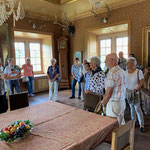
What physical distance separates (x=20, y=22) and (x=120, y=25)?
150 inches

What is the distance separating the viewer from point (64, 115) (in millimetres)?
1821

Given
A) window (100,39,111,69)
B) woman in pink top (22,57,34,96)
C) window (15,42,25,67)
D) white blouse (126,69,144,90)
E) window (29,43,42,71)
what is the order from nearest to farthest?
1. white blouse (126,69,144,90)
2. woman in pink top (22,57,34,96)
3. window (100,39,111,69)
4. window (15,42,25,67)
5. window (29,43,42,71)

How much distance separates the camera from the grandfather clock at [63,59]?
21.8 feet

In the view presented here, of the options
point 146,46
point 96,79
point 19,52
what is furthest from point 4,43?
point 146,46

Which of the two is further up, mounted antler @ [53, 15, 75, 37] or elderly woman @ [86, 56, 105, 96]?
mounted antler @ [53, 15, 75, 37]

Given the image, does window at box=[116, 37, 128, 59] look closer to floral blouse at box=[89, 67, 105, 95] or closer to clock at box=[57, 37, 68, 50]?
clock at box=[57, 37, 68, 50]

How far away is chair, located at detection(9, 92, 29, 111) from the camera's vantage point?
7.47ft

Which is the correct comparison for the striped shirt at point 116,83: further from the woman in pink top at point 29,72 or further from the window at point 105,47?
the window at point 105,47

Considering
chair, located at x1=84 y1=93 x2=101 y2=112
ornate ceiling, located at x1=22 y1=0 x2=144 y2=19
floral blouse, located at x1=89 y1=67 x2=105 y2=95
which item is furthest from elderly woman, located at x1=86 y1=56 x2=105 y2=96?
ornate ceiling, located at x1=22 y1=0 x2=144 y2=19

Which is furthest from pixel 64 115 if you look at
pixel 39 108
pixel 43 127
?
pixel 39 108

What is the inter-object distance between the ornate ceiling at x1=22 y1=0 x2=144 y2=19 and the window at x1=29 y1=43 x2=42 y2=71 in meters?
1.61

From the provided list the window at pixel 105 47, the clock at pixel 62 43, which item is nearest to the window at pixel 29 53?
the clock at pixel 62 43

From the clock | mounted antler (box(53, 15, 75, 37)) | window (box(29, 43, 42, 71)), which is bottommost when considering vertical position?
window (box(29, 43, 42, 71))

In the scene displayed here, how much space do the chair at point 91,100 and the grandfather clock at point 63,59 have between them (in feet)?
14.8
